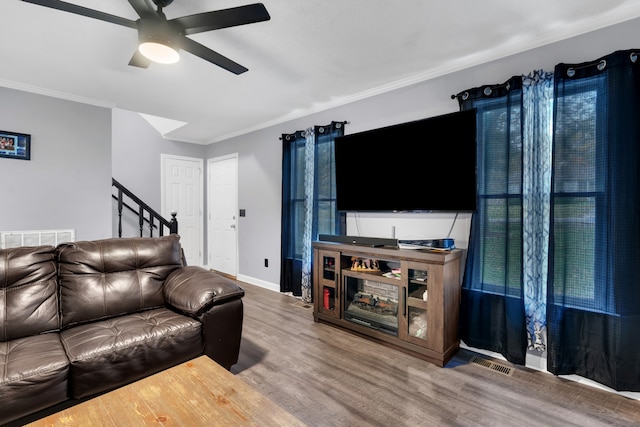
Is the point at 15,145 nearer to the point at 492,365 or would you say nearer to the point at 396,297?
the point at 396,297

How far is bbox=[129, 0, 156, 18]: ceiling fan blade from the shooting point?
1.59m

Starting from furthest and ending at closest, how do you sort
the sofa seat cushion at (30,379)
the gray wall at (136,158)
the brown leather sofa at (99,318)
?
the gray wall at (136,158), the brown leather sofa at (99,318), the sofa seat cushion at (30,379)

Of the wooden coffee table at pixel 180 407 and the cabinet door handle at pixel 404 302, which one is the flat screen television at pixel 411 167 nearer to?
the cabinet door handle at pixel 404 302

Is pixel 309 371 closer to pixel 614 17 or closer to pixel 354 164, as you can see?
pixel 354 164

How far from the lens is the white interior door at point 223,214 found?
16.7 feet

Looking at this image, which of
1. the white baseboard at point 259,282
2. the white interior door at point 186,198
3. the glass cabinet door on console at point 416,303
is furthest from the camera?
the white interior door at point 186,198

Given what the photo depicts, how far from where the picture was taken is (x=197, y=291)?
2.05m

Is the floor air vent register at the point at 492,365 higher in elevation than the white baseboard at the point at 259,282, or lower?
lower

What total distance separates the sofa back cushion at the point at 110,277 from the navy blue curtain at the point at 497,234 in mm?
2461

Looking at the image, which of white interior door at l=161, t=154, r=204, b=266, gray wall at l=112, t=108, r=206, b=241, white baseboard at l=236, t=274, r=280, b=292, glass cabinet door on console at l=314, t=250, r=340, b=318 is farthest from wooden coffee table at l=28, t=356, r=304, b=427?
white interior door at l=161, t=154, r=204, b=266

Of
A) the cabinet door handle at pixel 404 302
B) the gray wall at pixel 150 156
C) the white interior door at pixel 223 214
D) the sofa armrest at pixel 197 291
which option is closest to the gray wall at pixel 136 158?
the gray wall at pixel 150 156

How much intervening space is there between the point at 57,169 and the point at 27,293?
219cm

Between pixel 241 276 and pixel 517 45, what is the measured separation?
449 cm

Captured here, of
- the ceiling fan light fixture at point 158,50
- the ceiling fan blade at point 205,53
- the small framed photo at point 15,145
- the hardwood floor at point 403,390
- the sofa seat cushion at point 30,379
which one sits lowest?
the hardwood floor at point 403,390
